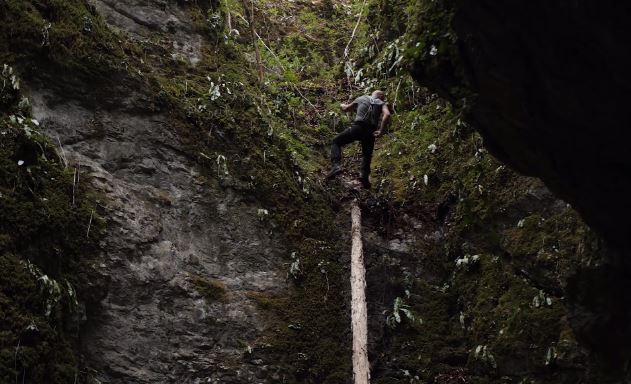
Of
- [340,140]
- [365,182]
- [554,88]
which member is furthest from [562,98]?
[340,140]

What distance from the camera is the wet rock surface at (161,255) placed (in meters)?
7.24

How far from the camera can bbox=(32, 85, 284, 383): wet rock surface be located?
7238 millimetres

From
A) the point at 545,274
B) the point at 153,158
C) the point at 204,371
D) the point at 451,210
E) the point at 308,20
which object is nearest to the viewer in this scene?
the point at 204,371

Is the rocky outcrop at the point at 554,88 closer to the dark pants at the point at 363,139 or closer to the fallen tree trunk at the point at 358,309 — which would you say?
the fallen tree trunk at the point at 358,309

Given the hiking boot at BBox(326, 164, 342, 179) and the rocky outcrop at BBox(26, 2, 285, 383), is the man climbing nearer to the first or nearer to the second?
the hiking boot at BBox(326, 164, 342, 179)

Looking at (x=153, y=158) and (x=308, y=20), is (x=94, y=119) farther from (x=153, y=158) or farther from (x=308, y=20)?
(x=308, y=20)

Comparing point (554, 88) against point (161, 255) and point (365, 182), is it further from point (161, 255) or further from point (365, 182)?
point (365, 182)

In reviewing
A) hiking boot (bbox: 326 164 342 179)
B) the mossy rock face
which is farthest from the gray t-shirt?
the mossy rock face

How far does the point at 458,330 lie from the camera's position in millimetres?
8820

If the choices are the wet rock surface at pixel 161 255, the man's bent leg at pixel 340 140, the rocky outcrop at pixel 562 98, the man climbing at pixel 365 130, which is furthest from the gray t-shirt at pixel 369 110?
the rocky outcrop at pixel 562 98

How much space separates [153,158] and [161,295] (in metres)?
2.12

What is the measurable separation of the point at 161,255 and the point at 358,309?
2.75 m

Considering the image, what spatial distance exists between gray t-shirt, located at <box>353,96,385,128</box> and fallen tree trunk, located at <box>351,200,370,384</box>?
6.62ft

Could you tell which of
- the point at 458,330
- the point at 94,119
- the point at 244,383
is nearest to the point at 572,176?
the point at 458,330
